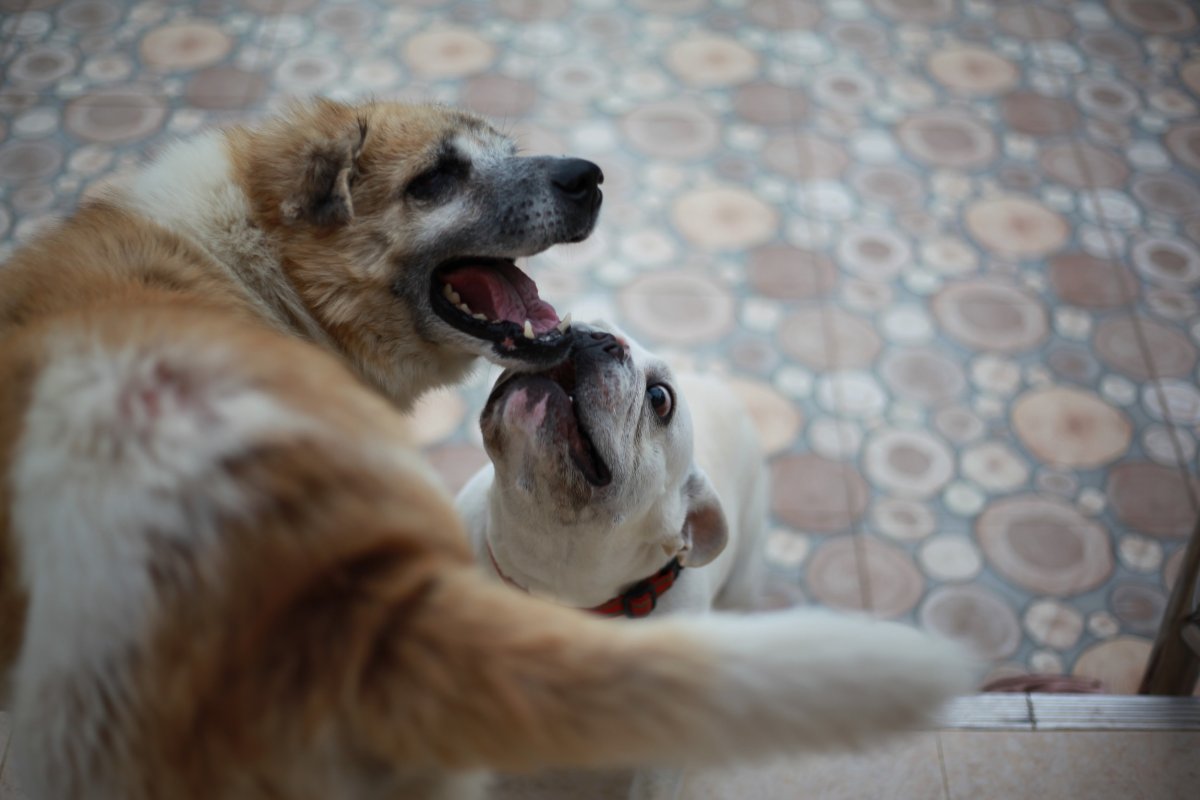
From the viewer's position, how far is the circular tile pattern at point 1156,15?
12.6 feet

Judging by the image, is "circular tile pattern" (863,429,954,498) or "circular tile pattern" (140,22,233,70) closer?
"circular tile pattern" (863,429,954,498)

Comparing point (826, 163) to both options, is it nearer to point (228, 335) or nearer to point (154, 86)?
point (154, 86)

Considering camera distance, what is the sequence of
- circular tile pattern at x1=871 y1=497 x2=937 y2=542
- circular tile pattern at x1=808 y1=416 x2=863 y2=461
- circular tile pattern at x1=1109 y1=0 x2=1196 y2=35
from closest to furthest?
circular tile pattern at x1=871 y1=497 x2=937 y2=542, circular tile pattern at x1=808 y1=416 x2=863 y2=461, circular tile pattern at x1=1109 y1=0 x2=1196 y2=35

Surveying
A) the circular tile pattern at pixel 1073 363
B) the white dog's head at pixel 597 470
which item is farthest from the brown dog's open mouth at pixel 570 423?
the circular tile pattern at pixel 1073 363

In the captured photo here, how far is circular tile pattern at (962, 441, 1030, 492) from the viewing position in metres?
2.56

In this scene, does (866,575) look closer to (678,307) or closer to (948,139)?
(678,307)

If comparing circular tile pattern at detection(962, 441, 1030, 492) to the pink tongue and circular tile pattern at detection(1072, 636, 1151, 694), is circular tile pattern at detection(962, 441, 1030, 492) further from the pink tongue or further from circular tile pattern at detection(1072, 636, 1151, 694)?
the pink tongue

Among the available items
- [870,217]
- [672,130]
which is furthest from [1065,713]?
[672,130]

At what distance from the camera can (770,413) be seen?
265 centimetres

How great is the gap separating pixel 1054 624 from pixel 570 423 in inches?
59.7

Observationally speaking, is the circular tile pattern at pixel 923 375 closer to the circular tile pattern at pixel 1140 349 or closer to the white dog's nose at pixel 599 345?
the circular tile pattern at pixel 1140 349

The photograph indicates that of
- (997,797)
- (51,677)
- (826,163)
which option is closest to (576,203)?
(51,677)

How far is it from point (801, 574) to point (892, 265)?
1076 millimetres

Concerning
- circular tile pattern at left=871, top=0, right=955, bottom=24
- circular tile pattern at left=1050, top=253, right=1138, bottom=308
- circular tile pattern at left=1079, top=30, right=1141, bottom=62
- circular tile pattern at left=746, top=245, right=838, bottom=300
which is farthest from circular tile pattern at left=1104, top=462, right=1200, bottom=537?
circular tile pattern at left=871, top=0, right=955, bottom=24
